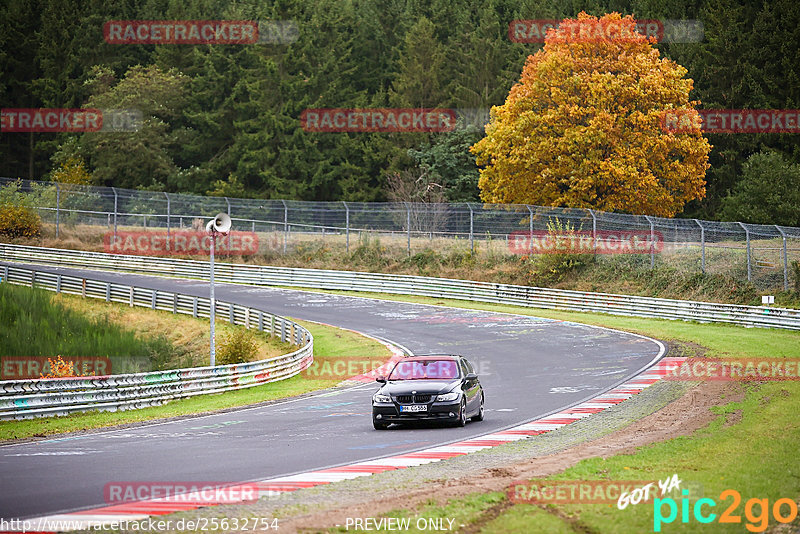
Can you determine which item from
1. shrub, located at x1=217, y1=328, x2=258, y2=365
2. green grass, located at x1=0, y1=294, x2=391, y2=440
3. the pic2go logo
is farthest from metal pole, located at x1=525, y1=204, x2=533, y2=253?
the pic2go logo

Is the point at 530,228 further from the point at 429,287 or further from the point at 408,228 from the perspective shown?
the point at 408,228

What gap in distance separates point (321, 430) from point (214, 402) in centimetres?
703

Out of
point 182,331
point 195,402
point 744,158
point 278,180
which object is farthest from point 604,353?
point 278,180

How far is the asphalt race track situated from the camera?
12414 mm

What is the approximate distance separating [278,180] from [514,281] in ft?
105

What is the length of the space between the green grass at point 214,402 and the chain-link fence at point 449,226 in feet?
52.5

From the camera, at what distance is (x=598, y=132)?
156ft

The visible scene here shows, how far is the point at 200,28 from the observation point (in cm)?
8312

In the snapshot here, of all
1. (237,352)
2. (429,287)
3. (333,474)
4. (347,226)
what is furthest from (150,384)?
(347,226)

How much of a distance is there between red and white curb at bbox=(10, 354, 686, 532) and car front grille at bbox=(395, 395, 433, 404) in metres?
1.51

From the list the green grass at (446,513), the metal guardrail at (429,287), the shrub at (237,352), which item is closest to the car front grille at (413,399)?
the green grass at (446,513)

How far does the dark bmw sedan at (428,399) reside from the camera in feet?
56.3

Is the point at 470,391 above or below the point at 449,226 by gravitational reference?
below

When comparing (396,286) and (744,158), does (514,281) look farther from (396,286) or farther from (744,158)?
(744,158)
